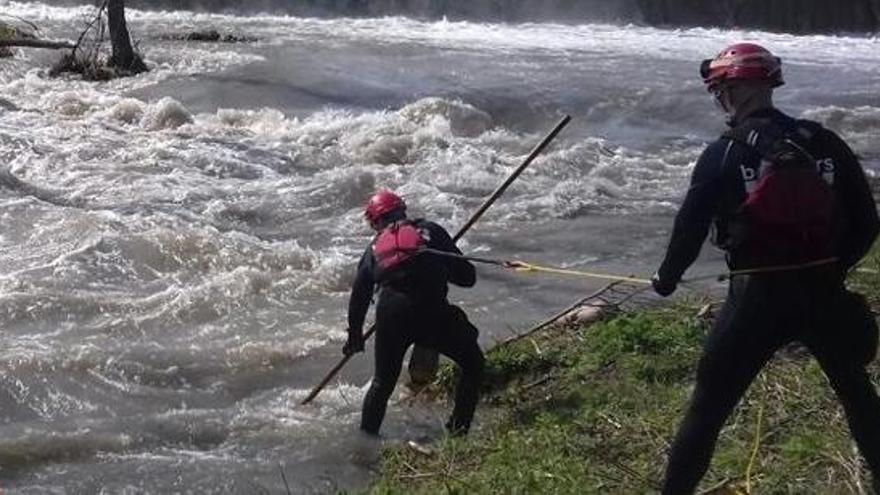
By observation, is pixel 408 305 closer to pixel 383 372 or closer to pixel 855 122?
pixel 383 372

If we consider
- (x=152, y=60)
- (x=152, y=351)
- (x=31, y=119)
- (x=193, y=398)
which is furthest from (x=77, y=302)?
(x=152, y=60)

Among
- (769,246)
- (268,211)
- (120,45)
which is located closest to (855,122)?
(268,211)

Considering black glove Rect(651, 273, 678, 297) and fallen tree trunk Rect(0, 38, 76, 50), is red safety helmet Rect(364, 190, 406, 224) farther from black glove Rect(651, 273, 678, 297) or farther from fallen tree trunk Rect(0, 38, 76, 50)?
fallen tree trunk Rect(0, 38, 76, 50)

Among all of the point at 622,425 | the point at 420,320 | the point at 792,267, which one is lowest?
the point at 622,425

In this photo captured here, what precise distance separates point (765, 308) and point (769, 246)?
22 centimetres

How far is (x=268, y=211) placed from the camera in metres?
13.5

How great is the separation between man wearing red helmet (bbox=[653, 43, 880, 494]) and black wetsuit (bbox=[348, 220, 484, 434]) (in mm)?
2608

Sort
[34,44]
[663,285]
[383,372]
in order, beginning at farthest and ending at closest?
1. [34,44]
2. [383,372]
3. [663,285]

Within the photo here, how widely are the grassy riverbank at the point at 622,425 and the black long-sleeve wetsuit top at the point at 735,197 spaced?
0.97m

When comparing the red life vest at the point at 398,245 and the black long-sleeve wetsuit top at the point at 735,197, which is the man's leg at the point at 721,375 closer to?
the black long-sleeve wetsuit top at the point at 735,197

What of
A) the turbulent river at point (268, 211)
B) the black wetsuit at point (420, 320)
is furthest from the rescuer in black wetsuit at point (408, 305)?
the turbulent river at point (268, 211)

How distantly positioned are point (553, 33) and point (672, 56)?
16.8ft

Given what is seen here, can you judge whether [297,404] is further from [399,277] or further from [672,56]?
[672,56]

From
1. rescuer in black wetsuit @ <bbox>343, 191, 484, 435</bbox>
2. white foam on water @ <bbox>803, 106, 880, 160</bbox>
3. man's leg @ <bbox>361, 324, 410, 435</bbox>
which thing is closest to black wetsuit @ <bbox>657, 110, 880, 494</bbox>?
rescuer in black wetsuit @ <bbox>343, 191, 484, 435</bbox>
